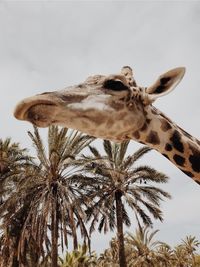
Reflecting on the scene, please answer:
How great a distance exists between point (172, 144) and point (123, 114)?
745 millimetres

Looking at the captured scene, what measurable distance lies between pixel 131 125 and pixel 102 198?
19194 millimetres

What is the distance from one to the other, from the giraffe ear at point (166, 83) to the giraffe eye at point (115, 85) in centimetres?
35

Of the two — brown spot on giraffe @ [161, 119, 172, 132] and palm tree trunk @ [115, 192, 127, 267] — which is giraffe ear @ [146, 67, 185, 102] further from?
palm tree trunk @ [115, 192, 127, 267]

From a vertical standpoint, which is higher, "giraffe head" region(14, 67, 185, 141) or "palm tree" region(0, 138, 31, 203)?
"palm tree" region(0, 138, 31, 203)

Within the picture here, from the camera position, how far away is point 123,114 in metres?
4.61

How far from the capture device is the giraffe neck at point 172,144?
15.8 feet

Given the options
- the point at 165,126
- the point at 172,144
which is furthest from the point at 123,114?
the point at 172,144

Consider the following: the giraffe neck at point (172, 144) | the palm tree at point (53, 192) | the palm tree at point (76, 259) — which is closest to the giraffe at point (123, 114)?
the giraffe neck at point (172, 144)

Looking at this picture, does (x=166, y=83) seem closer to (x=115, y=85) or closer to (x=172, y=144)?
(x=115, y=85)

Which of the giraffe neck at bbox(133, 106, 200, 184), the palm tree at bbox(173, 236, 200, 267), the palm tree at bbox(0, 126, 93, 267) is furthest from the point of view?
the palm tree at bbox(173, 236, 200, 267)

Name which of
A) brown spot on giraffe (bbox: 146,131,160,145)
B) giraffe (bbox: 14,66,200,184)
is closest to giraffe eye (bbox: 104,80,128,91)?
giraffe (bbox: 14,66,200,184)

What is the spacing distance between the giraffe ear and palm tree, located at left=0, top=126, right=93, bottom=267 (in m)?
14.3

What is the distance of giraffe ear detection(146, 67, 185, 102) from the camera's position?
14.9ft

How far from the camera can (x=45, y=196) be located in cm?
1975
